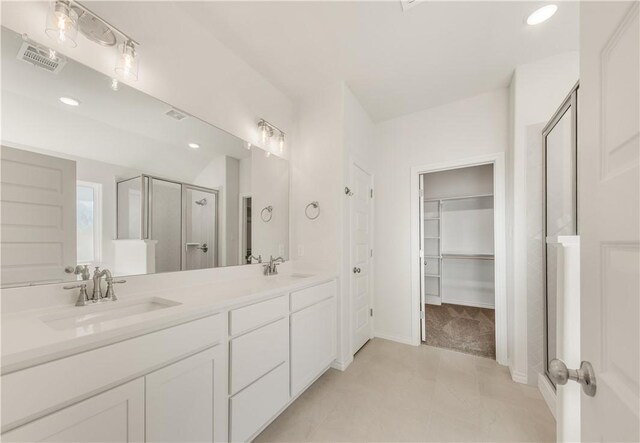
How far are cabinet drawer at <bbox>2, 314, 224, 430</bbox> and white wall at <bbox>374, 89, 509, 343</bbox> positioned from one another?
249 cm

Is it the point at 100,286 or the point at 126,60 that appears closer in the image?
the point at 100,286

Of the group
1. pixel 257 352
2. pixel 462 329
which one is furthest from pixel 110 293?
pixel 462 329

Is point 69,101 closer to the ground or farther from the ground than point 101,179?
farther from the ground

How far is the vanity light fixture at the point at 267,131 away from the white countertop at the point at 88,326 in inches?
57.6

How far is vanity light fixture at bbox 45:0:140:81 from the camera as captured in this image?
3.95 ft

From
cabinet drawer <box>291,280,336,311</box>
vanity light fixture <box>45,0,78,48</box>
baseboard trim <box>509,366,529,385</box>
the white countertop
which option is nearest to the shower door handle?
the white countertop

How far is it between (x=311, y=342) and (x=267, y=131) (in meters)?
1.90

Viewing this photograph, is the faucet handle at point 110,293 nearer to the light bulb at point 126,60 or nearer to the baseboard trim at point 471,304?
the light bulb at point 126,60

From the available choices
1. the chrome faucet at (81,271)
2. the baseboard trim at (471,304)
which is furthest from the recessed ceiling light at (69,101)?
the baseboard trim at (471,304)

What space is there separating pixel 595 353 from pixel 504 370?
245cm

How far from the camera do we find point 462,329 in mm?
3432

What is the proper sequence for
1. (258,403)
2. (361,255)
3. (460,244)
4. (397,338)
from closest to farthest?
1. (258,403)
2. (361,255)
3. (397,338)
4. (460,244)

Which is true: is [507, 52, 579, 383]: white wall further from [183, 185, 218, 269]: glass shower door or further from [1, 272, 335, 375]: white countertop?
[183, 185, 218, 269]: glass shower door

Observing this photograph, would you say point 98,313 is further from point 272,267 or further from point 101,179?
point 272,267
